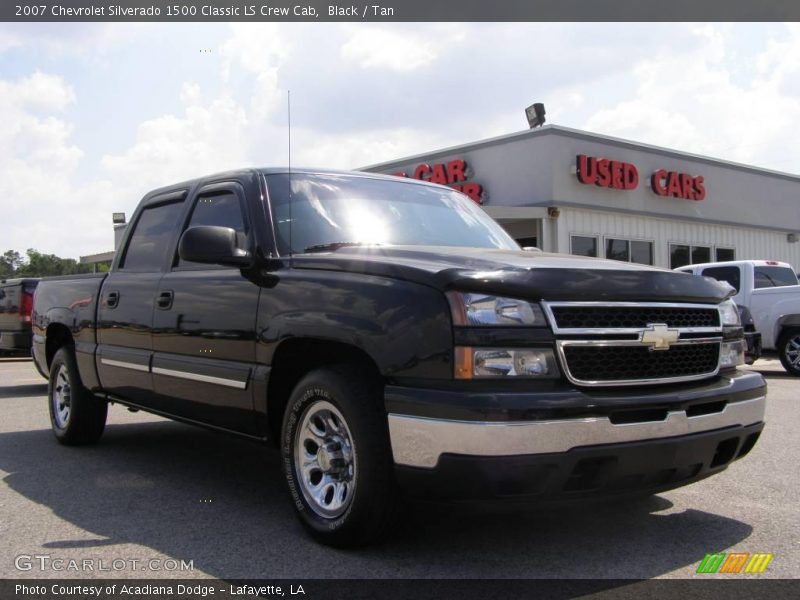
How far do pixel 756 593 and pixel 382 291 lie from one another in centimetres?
190

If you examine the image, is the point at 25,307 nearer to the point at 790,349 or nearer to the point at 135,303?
the point at 135,303

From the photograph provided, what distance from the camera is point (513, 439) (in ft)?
10.2

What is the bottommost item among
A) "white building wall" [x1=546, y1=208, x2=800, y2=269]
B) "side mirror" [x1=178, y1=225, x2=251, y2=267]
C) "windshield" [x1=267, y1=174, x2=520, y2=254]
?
"side mirror" [x1=178, y1=225, x2=251, y2=267]

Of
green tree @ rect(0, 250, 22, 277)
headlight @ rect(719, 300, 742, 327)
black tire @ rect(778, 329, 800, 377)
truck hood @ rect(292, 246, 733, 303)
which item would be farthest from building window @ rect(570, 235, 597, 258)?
green tree @ rect(0, 250, 22, 277)

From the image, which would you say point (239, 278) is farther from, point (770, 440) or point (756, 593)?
point (770, 440)

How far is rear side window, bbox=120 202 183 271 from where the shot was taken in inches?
221

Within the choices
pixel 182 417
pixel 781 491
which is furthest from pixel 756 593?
pixel 182 417

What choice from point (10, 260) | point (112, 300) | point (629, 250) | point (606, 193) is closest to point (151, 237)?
point (112, 300)

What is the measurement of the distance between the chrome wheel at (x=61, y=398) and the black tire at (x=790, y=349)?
34.4ft

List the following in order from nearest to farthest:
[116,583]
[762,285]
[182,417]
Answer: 1. [116,583]
2. [182,417]
3. [762,285]

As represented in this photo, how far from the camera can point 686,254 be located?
23.6 metres

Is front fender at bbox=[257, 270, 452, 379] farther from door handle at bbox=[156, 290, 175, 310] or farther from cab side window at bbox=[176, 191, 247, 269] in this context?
door handle at bbox=[156, 290, 175, 310]
